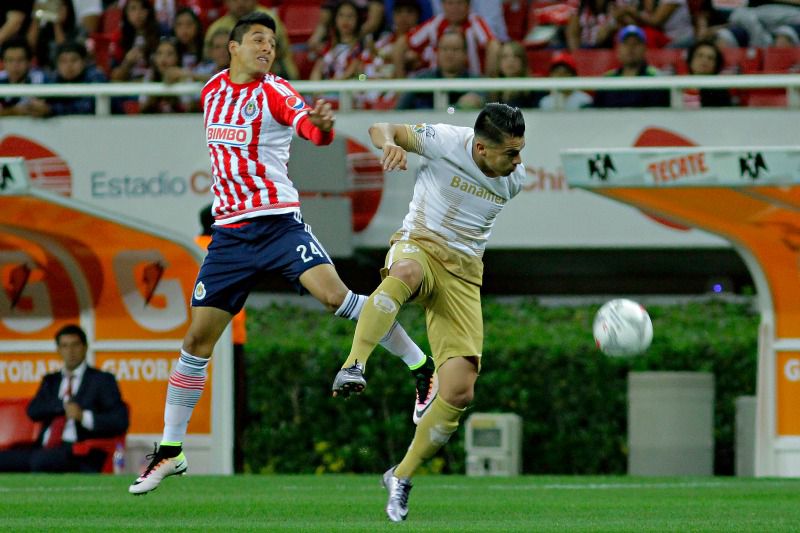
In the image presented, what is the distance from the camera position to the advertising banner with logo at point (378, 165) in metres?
16.5

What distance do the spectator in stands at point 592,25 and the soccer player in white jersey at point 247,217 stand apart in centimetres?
893

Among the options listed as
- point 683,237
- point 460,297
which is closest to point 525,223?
point 683,237

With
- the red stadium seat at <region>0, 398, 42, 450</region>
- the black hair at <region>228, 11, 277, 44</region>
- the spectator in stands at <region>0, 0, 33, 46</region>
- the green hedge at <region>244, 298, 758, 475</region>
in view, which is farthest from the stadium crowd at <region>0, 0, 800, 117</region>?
the black hair at <region>228, 11, 277, 44</region>

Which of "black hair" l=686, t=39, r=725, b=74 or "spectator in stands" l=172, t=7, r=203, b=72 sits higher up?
"spectator in stands" l=172, t=7, r=203, b=72

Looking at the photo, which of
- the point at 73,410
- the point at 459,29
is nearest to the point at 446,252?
the point at 73,410

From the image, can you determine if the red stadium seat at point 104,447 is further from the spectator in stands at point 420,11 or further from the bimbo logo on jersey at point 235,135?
the spectator in stands at point 420,11

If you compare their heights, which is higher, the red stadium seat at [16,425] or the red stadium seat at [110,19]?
the red stadium seat at [110,19]

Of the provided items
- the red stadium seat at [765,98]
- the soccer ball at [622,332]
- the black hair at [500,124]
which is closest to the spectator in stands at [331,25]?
the red stadium seat at [765,98]

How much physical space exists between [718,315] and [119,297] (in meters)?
6.37

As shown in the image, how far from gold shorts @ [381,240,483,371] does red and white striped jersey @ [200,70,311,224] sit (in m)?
0.89

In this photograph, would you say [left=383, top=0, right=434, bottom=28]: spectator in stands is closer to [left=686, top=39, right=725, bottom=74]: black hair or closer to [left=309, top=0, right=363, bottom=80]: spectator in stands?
[left=309, top=0, right=363, bottom=80]: spectator in stands

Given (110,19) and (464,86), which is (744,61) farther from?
(110,19)

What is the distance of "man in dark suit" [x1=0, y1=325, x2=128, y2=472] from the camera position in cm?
1413

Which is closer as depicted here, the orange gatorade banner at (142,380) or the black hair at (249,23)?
the black hair at (249,23)
